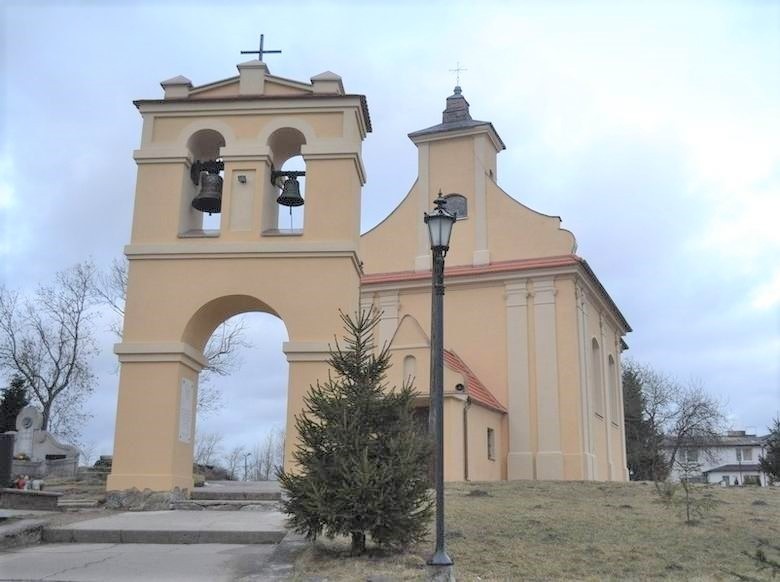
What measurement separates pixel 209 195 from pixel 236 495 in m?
5.15

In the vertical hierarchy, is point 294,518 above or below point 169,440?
below

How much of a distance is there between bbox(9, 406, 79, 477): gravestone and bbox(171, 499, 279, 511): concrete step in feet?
38.5

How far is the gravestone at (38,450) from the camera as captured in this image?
22.9 m

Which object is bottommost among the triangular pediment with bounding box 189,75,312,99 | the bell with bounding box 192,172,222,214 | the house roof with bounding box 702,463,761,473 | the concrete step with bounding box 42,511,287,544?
the concrete step with bounding box 42,511,287,544

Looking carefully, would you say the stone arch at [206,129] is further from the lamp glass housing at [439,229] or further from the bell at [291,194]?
the lamp glass housing at [439,229]

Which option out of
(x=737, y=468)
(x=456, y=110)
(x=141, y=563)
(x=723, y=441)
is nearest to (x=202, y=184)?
(x=141, y=563)

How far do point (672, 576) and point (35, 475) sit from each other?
719 inches

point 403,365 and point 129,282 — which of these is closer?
point 129,282

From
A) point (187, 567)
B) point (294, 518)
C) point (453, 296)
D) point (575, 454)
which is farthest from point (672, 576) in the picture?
point (453, 296)

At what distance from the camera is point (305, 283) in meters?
13.1

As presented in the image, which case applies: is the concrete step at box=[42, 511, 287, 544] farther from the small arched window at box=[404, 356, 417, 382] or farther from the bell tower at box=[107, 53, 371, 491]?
the small arched window at box=[404, 356, 417, 382]

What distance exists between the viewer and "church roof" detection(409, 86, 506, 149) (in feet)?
95.9

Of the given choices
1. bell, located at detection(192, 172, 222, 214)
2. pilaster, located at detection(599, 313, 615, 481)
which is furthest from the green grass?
pilaster, located at detection(599, 313, 615, 481)

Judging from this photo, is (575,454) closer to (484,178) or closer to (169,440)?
(484,178)
